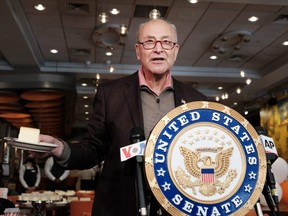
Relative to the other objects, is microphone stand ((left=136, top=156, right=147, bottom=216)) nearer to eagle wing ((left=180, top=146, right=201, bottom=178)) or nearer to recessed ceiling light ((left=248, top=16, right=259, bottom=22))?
eagle wing ((left=180, top=146, right=201, bottom=178))

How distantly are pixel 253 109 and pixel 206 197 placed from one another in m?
12.6

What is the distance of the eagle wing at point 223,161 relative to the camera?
40.9 inches

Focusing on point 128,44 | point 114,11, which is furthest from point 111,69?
point 114,11

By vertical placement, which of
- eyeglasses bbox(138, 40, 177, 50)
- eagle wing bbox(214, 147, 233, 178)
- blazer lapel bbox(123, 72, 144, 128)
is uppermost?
eyeglasses bbox(138, 40, 177, 50)

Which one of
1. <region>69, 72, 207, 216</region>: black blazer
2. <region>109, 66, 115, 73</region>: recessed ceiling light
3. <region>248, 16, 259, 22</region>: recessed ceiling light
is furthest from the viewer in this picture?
<region>109, 66, 115, 73</region>: recessed ceiling light

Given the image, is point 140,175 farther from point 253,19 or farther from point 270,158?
point 253,19

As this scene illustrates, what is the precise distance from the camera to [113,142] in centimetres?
133

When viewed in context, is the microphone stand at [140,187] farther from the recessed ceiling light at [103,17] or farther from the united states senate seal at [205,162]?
the recessed ceiling light at [103,17]

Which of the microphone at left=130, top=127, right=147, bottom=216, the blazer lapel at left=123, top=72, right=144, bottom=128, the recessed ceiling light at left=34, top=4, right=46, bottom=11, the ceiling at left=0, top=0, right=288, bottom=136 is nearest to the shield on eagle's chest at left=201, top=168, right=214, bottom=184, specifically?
the microphone at left=130, top=127, right=147, bottom=216

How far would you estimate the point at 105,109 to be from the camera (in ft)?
4.59

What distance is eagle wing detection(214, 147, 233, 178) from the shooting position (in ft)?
3.41

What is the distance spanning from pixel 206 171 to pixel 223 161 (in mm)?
57

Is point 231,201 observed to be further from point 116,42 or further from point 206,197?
point 116,42

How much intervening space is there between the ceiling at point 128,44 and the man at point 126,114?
4.80 m
